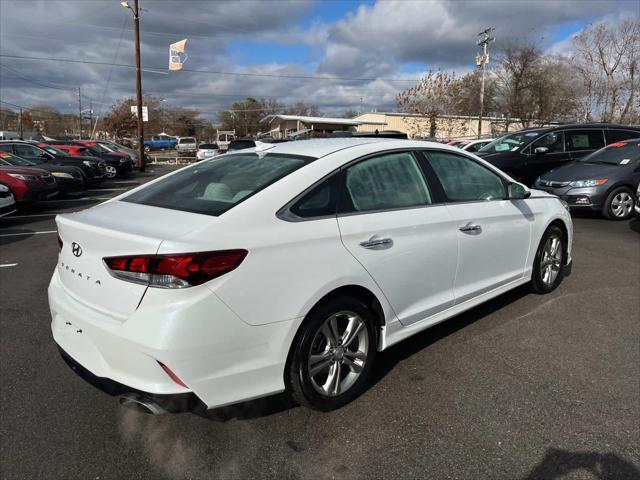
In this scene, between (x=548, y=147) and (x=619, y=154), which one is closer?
(x=619, y=154)

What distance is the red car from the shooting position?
1053 centimetres

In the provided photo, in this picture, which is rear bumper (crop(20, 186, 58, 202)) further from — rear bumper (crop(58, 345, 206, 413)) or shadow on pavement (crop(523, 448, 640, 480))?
shadow on pavement (crop(523, 448, 640, 480))

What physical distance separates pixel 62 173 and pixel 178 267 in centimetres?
1335

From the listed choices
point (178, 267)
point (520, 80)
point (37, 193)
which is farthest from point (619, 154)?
point (520, 80)

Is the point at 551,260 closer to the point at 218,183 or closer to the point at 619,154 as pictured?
the point at 218,183

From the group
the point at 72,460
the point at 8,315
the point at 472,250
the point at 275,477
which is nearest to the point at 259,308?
the point at 275,477

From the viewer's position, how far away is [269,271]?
7.99 feet

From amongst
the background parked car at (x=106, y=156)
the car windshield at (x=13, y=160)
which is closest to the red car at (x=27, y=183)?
the car windshield at (x=13, y=160)

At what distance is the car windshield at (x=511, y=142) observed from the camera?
1109 cm

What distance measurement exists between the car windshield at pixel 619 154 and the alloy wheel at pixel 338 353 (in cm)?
836

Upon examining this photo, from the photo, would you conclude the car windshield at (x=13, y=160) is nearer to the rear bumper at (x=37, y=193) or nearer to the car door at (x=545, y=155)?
the rear bumper at (x=37, y=193)

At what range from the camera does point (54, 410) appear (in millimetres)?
2984

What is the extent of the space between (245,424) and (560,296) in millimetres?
3521

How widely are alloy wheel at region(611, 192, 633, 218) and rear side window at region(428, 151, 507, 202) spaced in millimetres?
6201
